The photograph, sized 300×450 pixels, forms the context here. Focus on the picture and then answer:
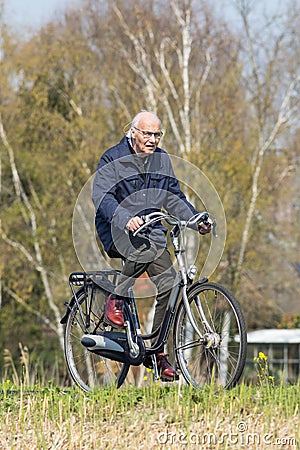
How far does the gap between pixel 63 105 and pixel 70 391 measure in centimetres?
2215

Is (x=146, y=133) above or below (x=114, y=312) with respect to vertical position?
above

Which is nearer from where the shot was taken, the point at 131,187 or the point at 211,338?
the point at 211,338

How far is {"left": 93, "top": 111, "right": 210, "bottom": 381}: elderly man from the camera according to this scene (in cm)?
576

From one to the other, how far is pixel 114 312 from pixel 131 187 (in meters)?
0.87

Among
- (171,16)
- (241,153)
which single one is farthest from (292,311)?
(171,16)

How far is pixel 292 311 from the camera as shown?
32.8 metres

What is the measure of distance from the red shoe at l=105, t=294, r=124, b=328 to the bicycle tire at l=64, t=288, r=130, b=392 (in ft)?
0.33

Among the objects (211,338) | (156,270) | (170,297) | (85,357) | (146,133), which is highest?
(146,133)

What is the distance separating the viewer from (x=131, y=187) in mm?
5809

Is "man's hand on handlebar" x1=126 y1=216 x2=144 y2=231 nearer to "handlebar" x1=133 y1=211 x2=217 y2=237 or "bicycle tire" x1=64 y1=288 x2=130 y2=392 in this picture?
"handlebar" x1=133 y1=211 x2=217 y2=237

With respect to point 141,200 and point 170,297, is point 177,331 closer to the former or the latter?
point 170,297

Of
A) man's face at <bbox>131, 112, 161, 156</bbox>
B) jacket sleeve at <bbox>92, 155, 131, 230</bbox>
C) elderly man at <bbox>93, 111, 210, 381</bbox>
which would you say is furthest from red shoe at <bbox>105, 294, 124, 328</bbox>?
man's face at <bbox>131, 112, 161, 156</bbox>

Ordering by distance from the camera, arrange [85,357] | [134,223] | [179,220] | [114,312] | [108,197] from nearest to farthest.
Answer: [134,223], [108,197], [179,220], [114,312], [85,357]

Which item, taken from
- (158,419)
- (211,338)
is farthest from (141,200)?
(158,419)
